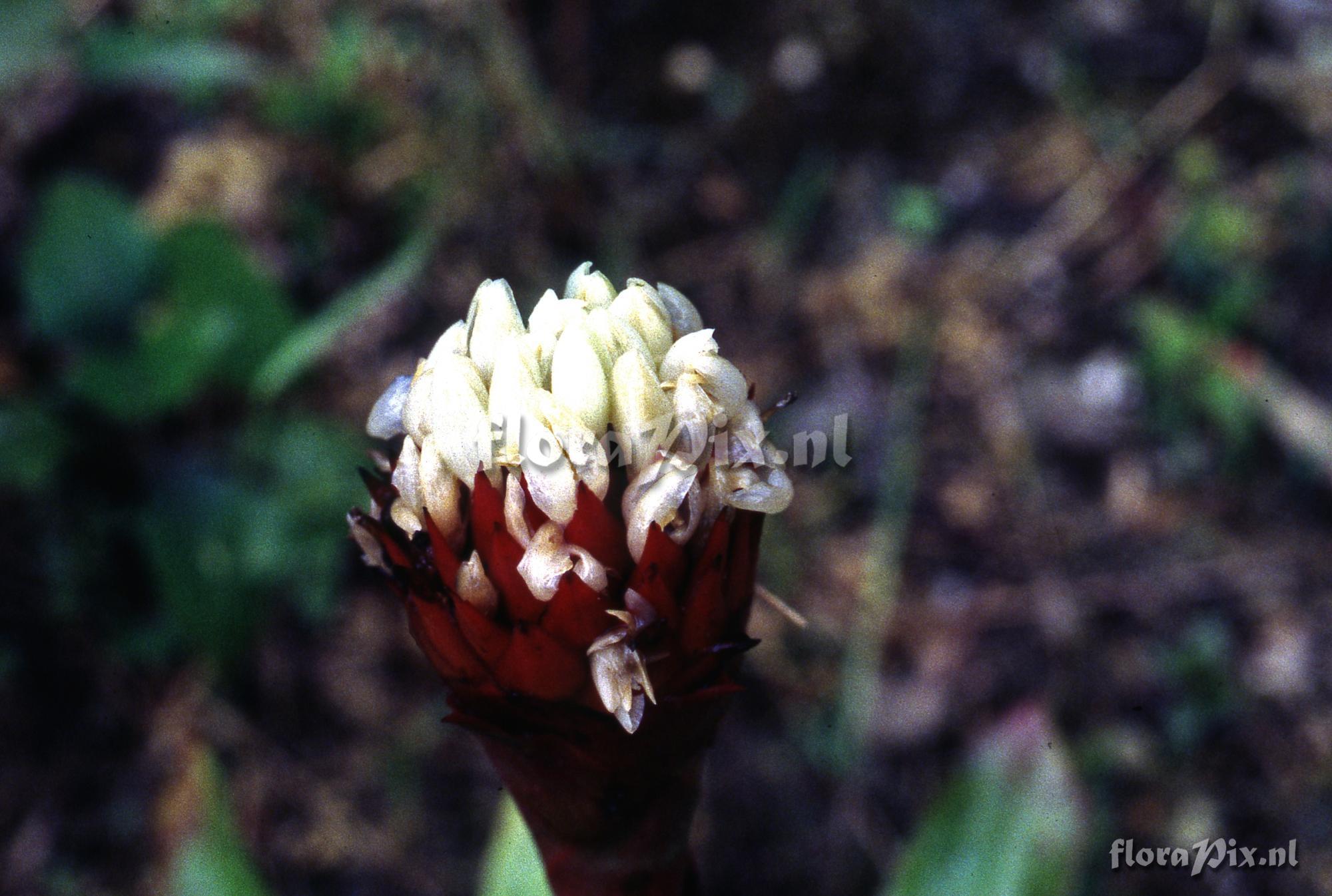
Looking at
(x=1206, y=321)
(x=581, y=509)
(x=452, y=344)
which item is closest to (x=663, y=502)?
(x=581, y=509)

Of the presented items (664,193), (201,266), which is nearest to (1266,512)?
(664,193)

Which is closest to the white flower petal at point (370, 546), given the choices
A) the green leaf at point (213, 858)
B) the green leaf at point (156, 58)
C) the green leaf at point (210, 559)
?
the green leaf at point (213, 858)

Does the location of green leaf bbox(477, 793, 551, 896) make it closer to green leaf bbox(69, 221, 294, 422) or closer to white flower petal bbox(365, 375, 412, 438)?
white flower petal bbox(365, 375, 412, 438)

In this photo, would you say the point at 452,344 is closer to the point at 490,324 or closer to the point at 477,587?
the point at 490,324

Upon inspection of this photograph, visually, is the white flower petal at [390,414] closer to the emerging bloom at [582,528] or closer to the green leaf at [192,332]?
the emerging bloom at [582,528]

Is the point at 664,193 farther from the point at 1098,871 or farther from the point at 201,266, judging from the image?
the point at 1098,871

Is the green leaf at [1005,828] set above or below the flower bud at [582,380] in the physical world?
below

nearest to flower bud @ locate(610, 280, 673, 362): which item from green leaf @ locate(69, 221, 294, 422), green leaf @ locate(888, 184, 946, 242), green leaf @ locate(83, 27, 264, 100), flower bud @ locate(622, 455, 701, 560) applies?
flower bud @ locate(622, 455, 701, 560)
